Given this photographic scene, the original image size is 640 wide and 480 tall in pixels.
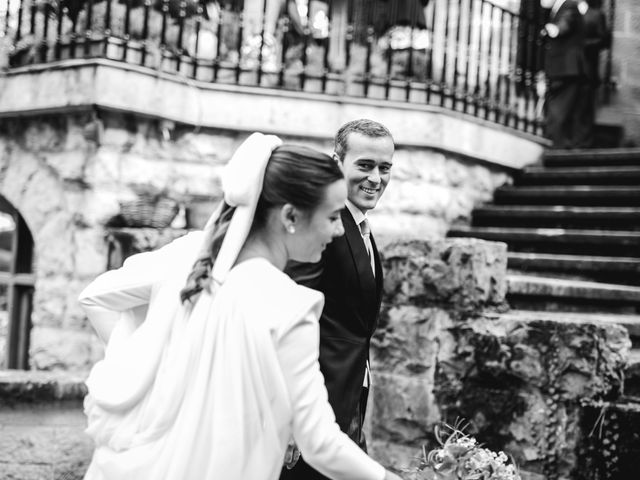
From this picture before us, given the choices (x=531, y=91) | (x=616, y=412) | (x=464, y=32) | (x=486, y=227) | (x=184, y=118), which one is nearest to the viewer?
(x=616, y=412)

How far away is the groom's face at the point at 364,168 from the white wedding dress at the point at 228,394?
0.94 m

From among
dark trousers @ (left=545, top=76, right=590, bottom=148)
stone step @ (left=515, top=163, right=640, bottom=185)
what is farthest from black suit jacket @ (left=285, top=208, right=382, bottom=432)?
dark trousers @ (left=545, top=76, right=590, bottom=148)

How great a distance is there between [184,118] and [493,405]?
11.2ft

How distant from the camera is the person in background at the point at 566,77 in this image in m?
8.86

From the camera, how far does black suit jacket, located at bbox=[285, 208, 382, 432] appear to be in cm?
247

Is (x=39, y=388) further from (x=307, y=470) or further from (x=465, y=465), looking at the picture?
(x=465, y=465)

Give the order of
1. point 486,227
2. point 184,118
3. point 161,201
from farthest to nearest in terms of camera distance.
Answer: point 486,227 < point 184,118 < point 161,201

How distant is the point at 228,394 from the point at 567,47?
824cm

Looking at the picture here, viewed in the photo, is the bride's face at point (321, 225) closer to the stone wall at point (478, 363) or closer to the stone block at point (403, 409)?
the stone wall at point (478, 363)

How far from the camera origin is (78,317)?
5676 millimetres

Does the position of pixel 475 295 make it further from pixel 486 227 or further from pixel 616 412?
pixel 486 227

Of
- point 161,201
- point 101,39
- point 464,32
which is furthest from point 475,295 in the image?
point 464,32

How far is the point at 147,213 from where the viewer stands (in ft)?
17.6

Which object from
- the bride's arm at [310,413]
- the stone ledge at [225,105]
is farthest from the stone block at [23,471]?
the stone ledge at [225,105]
